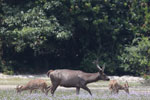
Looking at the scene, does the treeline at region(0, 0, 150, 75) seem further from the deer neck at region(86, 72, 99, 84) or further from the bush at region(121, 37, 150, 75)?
the deer neck at region(86, 72, 99, 84)

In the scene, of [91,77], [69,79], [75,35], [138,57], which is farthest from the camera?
[75,35]

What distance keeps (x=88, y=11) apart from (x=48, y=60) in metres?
5.54

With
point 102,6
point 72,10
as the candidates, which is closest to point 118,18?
point 102,6

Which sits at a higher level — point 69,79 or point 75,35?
point 69,79

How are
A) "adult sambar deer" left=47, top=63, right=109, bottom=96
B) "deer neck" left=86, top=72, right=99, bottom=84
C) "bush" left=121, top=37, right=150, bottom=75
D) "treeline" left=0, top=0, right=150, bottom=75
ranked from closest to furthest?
"adult sambar deer" left=47, top=63, right=109, bottom=96 → "deer neck" left=86, top=72, right=99, bottom=84 → "bush" left=121, top=37, right=150, bottom=75 → "treeline" left=0, top=0, right=150, bottom=75

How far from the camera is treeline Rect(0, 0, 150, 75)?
31.7 metres

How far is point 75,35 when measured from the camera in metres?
35.0

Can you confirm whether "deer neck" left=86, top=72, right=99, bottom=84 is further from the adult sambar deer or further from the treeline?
the treeline

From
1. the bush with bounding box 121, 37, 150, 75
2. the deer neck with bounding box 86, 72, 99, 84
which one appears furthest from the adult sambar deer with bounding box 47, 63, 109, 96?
the bush with bounding box 121, 37, 150, 75

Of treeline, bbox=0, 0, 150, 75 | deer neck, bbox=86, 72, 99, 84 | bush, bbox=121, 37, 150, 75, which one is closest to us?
deer neck, bbox=86, 72, 99, 84

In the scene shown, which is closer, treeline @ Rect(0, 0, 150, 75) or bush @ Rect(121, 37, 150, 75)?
bush @ Rect(121, 37, 150, 75)

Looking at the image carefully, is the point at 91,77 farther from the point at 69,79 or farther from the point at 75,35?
the point at 75,35

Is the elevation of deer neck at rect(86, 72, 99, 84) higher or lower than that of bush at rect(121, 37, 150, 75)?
higher

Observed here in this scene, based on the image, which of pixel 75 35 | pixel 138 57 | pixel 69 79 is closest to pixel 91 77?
pixel 69 79
